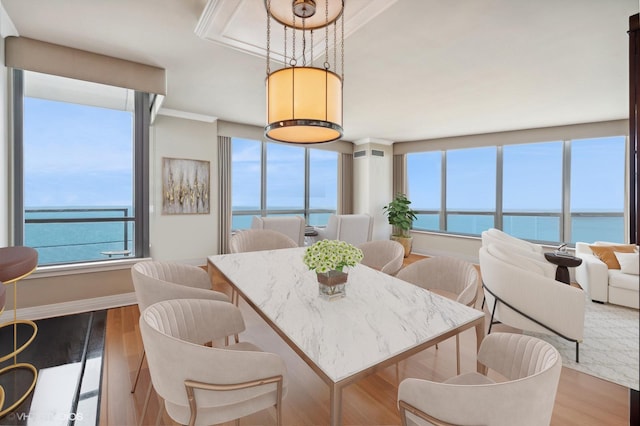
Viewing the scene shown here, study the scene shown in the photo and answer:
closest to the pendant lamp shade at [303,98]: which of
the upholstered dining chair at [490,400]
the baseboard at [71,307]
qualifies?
the upholstered dining chair at [490,400]

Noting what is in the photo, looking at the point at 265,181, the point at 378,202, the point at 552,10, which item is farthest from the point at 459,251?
the point at 552,10

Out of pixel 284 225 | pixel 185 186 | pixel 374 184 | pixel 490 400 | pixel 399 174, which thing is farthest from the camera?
pixel 399 174

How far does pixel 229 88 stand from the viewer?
3578 mm

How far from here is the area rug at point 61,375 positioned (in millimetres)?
1648

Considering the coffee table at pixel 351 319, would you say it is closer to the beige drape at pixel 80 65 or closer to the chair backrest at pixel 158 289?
the chair backrest at pixel 158 289

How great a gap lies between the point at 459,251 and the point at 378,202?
1991 mm

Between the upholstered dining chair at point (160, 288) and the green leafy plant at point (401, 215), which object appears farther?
the green leafy plant at point (401, 215)

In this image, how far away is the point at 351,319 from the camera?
4.35 ft

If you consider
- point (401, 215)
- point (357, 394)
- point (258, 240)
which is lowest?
point (357, 394)

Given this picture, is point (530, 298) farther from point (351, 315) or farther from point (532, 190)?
point (532, 190)

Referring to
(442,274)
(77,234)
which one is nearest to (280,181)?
(77,234)

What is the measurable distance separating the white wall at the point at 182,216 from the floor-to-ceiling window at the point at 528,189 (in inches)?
174

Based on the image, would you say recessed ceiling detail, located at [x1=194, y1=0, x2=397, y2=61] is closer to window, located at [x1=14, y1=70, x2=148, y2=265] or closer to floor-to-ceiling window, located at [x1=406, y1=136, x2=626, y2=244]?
window, located at [x1=14, y1=70, x2=148, y2=265]

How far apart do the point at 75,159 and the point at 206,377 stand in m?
3.60
